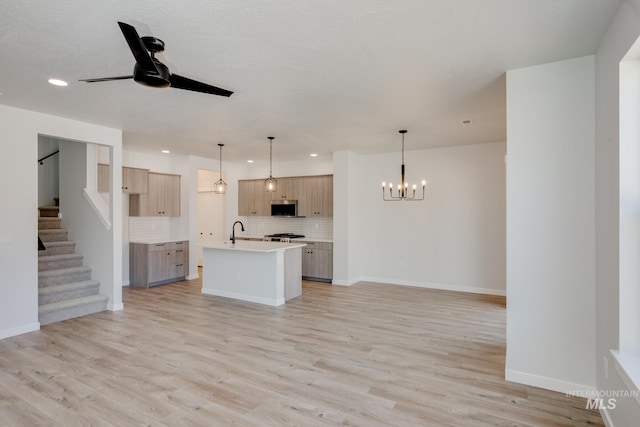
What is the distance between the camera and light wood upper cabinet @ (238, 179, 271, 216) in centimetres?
838

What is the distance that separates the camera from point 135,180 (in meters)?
6.64

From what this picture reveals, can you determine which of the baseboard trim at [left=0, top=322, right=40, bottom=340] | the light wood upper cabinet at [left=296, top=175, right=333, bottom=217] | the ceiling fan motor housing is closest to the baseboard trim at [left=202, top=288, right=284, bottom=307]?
the baseboard trim at [left=0, top=322, right=40, bottom=340]

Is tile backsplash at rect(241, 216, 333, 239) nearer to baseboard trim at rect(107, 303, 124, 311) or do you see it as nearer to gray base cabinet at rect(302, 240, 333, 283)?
gray base cabinet at rect(302, 240, 333, 283)

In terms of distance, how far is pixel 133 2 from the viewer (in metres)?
1.98

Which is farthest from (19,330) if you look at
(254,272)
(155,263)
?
(254,272)

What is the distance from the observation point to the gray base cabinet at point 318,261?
7.15 metres

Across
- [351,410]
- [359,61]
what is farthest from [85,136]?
[351,410]

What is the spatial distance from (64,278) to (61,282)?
70 millimetres

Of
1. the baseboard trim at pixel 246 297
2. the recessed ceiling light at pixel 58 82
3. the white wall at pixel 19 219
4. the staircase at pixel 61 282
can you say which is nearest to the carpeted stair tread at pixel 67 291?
the staircase at pixel 61 282

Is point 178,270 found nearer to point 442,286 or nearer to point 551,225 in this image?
point 442,286

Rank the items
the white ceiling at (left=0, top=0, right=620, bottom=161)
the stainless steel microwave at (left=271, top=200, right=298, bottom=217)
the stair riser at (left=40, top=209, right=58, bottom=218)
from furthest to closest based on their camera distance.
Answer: the stainless steel microwave at (left=271, top=200, right=298, bottom=217), the stair riser at (left=40, top=209, right=58, bottom=218), the white ceiling at (left=0, top=0, right=620, bottom=161)

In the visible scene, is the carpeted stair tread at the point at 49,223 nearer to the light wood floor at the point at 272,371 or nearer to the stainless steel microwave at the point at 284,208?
the light wood floor at the point at 272,371

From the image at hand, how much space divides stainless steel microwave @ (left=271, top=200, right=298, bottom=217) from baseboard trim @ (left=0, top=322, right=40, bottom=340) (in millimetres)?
4864

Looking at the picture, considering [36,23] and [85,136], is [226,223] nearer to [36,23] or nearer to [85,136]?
[85,136]
